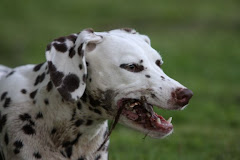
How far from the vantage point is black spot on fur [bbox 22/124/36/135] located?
4.56 metres

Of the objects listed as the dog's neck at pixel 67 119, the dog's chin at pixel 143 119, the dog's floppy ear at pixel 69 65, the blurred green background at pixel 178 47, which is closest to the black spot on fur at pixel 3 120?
the dog's neck at pixel 67 119

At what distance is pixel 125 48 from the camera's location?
4359 millimetres

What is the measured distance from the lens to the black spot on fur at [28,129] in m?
4.56

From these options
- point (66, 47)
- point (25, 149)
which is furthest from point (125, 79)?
point (25, 149)

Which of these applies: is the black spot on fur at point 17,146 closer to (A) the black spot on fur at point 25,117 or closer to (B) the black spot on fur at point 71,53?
(A) the black spot on fur at point 25,117

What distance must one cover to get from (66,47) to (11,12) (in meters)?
13.8

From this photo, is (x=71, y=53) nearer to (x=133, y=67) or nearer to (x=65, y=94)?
(x=65, y=94)

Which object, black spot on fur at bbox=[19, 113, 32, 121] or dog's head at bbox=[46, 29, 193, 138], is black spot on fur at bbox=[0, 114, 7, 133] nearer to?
black spot on fur at bbox=[19, 113, 32, 121]

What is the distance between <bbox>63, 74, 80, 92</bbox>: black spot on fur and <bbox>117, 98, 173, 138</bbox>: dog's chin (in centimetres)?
37

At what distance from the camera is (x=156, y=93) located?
4.22 m

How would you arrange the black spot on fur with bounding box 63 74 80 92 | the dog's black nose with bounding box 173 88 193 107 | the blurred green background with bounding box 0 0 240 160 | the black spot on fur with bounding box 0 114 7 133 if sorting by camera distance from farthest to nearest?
1. the blurred green background with bounding box 0 0 240 160
2. the black spot on fur with bounding box 0 114 7 133
3. the black spot on fur with bounding box 63 74 80 92
4. the dog's black nose with bounding box 173 88 193 107

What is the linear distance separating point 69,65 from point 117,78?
39 centimetres

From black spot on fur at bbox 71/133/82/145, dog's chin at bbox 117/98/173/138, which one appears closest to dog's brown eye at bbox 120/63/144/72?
dog's chin at bbox 117/98/173/138

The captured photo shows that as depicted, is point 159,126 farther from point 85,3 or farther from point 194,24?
point 85,3
